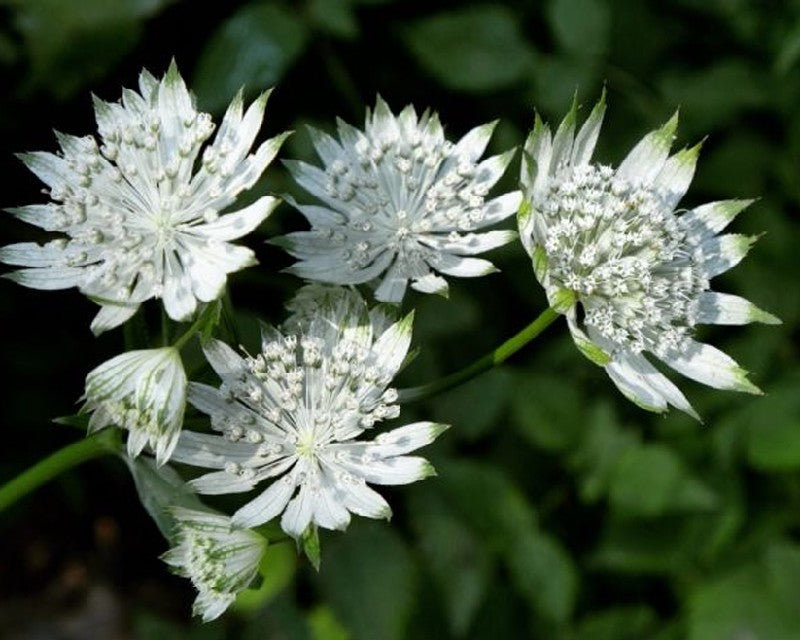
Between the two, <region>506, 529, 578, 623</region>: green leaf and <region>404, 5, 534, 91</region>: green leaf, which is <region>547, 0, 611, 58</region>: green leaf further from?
<region>506, 529, 578, 623</region>: green leaf

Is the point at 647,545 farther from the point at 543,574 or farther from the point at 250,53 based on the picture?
the point at 250,53

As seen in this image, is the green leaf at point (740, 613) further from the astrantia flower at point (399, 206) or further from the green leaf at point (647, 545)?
the astrantia flower at point (399, 206)

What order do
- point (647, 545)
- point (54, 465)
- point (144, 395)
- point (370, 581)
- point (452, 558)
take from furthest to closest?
point (647, 545) < point (452, 558) < point (370, 581) < point (54, 465) < point (144, 395)

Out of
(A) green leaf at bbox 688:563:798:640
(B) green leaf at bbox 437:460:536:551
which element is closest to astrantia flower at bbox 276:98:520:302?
(B) green leaf at bbox 437:460:536:551

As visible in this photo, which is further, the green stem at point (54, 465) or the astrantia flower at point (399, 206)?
the astrantia flower at point (399, 206)

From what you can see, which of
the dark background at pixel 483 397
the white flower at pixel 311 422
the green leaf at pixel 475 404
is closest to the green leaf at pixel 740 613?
the dark background at pixel 483 397

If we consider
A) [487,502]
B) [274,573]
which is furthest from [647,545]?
[274,573]
